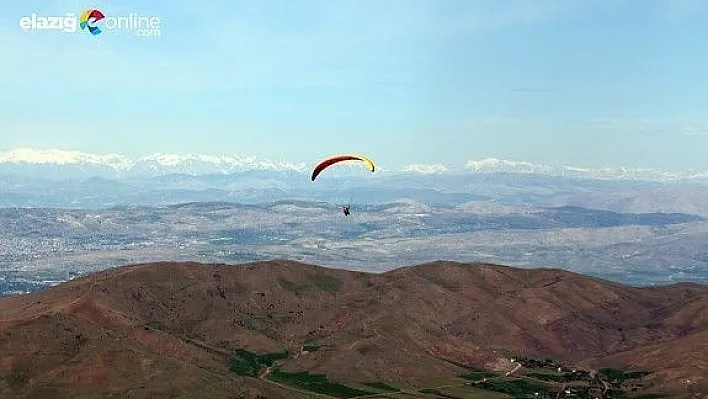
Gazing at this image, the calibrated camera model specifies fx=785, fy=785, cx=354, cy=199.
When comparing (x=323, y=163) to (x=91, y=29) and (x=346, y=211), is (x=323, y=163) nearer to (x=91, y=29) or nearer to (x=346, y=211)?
(x=346, y=211)

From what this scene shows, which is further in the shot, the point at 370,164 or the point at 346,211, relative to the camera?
the point at 346,211

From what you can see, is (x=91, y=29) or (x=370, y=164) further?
(x=91, y=29)

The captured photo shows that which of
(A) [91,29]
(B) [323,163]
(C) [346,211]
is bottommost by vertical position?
(C) [346,211]

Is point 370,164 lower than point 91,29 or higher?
lower

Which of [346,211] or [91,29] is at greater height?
[91,29]

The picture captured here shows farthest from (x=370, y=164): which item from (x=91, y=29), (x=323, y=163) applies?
(x=91, y=29)

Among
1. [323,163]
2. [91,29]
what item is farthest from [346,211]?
[91,29]

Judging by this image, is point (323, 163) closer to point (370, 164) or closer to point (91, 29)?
point (370, 164)
